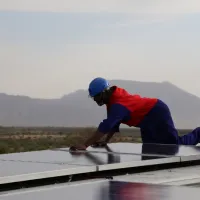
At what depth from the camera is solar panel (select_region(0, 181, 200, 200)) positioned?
462 centimetres

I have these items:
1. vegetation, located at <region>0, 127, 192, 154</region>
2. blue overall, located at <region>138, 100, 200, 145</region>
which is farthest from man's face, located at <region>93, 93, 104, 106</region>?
vegetation, located at <region>0, 127, 192, 154</region>

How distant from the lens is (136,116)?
32.9 feet

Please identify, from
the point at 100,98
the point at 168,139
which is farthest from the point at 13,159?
the point at 168,139

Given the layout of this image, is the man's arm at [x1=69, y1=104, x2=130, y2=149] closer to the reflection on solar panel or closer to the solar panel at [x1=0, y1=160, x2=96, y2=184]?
the reflection on solar panel

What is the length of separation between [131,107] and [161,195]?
205 inches

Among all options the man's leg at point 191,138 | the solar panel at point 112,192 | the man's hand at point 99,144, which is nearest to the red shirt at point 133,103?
the man's hand at point 99,144

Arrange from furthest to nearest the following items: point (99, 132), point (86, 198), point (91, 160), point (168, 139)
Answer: point (168, 139), point (99, 132), point (91, 160), point (86, 198)

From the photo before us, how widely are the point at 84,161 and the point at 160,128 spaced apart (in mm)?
3209

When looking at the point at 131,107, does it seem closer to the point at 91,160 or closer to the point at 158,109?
the point at 158,109

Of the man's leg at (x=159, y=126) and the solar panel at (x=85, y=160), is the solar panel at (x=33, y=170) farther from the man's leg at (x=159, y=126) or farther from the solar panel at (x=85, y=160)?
the man's leg at (x=159, y=126)

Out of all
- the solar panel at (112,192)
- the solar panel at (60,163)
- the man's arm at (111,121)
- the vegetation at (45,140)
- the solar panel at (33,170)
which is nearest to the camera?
the solar panel at (112,192)

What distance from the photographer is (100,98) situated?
9789 millimetres

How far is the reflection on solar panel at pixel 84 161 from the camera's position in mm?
5291

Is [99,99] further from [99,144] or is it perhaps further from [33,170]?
[33,170]
